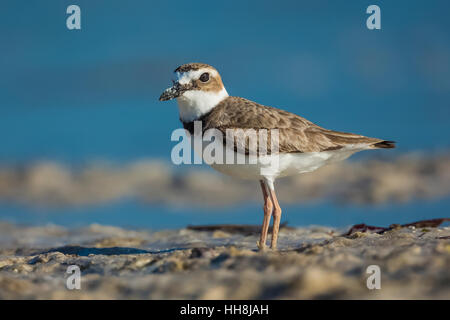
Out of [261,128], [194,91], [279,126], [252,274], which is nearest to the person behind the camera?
[252,274]

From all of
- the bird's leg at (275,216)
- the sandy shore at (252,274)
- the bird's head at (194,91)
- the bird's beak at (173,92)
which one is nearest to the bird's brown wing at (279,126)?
the bird's head at (194,91)

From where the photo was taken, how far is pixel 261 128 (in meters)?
6.13

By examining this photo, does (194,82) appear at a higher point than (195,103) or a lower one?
higher

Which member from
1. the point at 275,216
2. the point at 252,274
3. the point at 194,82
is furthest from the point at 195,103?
the point at 252,274

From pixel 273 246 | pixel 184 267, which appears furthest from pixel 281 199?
pixel 184 267

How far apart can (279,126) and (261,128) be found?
244 millimetres

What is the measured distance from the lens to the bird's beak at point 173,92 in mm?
6244

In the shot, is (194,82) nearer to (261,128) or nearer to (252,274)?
(261,128)

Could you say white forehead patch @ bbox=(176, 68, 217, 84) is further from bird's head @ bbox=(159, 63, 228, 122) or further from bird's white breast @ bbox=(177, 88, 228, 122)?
bird's white breast @ bbox=(177, 88, 228, 122)

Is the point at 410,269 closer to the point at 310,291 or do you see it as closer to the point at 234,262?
the point at 310,291

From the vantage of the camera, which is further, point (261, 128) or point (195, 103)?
point (195, 103)

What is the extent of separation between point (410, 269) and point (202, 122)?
3035 millimetres

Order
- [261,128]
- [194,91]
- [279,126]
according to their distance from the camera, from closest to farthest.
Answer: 1. [261,128]
2. [279,126]
3. [194,91]

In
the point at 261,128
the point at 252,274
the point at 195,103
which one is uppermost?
the point at 195,103
